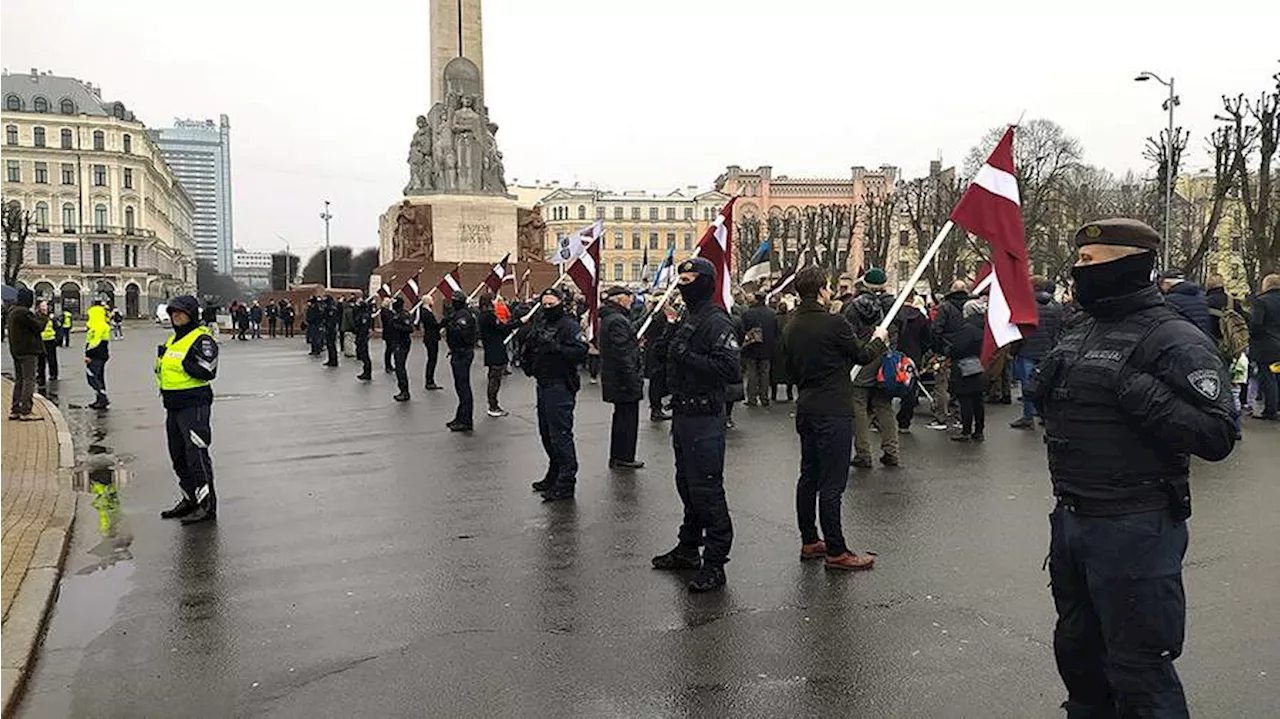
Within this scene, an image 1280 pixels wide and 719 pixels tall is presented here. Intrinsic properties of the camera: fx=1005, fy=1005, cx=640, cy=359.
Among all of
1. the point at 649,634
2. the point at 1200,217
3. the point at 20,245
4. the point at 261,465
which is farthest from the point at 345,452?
the point at 1200,217

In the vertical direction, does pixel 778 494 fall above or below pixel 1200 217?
below

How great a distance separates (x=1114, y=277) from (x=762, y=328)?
10869 millimetres

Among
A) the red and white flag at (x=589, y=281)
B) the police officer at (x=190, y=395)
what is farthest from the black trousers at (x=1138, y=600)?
the red and white flag at (x=589, y=281)

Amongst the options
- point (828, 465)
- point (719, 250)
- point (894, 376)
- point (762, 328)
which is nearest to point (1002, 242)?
point (828, 465)

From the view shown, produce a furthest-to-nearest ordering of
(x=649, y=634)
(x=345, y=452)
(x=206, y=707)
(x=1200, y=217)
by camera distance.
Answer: (x=1200, y=217), (x=345, y=452), (x=649, y=634), (x=206, y=707)

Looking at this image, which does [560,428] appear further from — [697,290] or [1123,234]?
[1123,234]

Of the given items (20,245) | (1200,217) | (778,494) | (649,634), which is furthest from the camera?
(1200,217)

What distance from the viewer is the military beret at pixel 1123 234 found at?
3.42m

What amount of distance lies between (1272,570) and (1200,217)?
72873 mm

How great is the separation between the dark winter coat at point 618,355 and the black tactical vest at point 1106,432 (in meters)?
6.05

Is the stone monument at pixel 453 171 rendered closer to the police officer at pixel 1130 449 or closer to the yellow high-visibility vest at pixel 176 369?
the yellow high-visibility vest at pixel 176 369

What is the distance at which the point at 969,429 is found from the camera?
11914 millimetres

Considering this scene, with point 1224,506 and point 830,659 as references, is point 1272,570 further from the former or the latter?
point 830,659

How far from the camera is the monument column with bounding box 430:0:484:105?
36.6 metres
